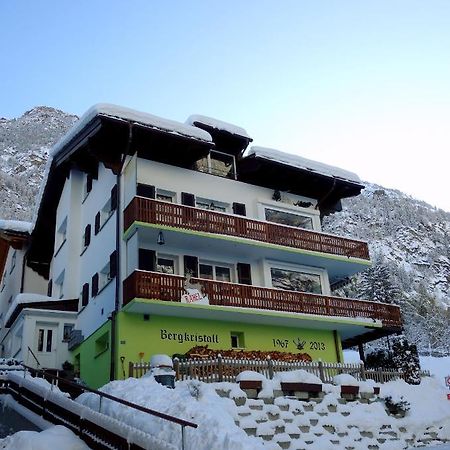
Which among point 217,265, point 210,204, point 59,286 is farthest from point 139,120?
point 59,286

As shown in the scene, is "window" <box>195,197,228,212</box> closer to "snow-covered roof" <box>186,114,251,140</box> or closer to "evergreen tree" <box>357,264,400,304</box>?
"snow-covered roof" <box>186,114,251,140</box>

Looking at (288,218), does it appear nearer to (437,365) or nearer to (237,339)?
(237,339)

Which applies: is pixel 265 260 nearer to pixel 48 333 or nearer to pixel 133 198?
pixel 133 198

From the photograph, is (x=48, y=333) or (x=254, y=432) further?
(x=48, y=333)

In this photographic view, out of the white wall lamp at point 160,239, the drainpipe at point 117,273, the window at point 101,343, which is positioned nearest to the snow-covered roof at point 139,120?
the drainpipe at point 117,273

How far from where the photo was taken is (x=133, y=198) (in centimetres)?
2228

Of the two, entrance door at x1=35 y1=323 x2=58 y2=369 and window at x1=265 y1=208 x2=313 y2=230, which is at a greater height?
window at x1=265 y1=208 x2=313 y2=230

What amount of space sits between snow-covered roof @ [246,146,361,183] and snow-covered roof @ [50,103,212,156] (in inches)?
155

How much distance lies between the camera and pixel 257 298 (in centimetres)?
2369

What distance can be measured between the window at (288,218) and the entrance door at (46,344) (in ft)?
36.6

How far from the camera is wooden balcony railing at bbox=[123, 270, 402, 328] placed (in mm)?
20969

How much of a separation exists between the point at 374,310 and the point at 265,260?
567cm

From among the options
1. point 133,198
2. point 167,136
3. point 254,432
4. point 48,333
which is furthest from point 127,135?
point 254,432

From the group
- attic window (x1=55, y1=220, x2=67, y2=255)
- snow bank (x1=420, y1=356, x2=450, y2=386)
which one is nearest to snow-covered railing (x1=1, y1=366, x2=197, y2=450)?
attic window (x1=55, y1=220, x2=67, y2=255)
